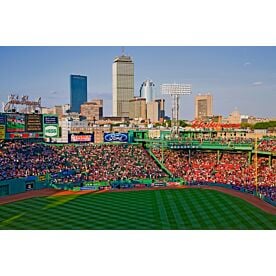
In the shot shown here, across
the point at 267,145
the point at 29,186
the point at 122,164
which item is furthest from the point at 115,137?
the point at 267,145

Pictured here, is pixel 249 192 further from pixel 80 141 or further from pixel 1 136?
pixel 1 136

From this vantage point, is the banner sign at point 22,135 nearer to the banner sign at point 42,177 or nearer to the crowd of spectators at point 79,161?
the crowd of spectators at point 79,161

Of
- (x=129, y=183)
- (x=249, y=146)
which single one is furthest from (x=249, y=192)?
(x=129, y=183)

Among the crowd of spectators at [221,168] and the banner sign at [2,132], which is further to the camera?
the banner sign at [2,132]

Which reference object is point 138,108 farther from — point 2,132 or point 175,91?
point 2,132

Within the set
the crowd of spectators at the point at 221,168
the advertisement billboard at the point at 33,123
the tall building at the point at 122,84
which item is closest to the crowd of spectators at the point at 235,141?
the crowd of spectators at the point at 221,168

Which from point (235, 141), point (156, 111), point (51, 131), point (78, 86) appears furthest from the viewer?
point (156, 111)

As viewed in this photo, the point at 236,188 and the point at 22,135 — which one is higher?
the point at 22,135
